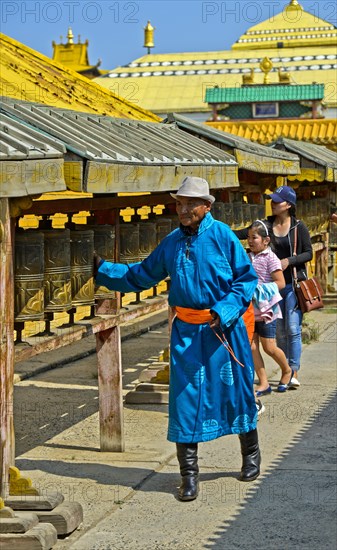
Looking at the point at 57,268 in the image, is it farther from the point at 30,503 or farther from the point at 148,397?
the point at 148,397

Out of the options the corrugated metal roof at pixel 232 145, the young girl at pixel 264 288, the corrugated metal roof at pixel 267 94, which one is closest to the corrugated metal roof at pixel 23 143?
the young girl at pixel 264 288

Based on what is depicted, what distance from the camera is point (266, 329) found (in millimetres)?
9141

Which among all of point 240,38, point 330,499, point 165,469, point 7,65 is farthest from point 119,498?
point 240,38

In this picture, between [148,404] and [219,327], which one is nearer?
[219,327]

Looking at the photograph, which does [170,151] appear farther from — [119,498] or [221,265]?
[119,498]

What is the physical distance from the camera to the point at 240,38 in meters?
44.8

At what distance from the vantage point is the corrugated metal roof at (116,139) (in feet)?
20.3

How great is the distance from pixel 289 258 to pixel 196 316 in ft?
11.2

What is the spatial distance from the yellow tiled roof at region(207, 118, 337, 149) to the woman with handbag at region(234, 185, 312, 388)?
42.8 ft

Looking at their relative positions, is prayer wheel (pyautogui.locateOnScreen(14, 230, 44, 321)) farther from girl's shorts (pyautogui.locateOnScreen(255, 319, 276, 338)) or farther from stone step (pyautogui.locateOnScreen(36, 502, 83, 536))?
girl's shorts (pyautogui.locateOnScreen(255, 319, 276, 338))

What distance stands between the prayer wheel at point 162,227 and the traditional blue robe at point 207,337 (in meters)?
1.95

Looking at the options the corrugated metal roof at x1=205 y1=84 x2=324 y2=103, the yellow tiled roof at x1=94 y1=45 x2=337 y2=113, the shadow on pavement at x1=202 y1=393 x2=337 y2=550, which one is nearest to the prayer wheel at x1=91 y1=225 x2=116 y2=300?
the shadow on pavement at x1=202 y1=393 x2=337 y2=550

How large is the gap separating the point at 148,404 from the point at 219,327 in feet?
9.88

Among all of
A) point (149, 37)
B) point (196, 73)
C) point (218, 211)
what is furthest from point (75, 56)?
point (218, 211)
